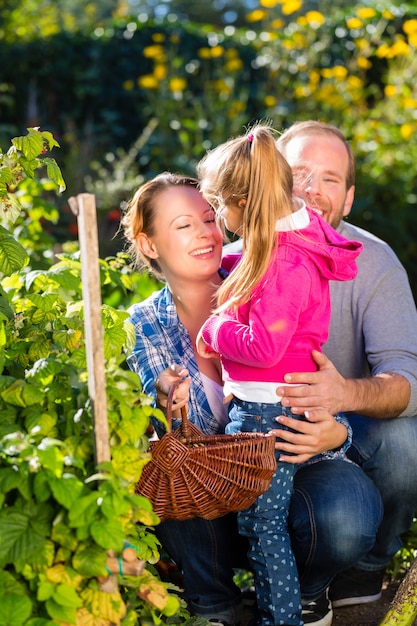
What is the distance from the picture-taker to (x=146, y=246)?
2.80 metres

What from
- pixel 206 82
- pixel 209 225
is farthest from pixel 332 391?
pixel 206 82

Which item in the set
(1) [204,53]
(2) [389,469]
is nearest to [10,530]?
(2) [389,469]

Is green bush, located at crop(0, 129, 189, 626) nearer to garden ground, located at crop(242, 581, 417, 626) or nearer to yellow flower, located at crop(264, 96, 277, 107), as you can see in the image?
garden ground, located at crop(242, 581, 417, 626)

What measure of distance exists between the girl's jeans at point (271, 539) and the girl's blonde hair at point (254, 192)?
316mm

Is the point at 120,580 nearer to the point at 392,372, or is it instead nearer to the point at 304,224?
the point at 304,224

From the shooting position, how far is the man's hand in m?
2.36

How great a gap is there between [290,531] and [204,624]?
0.42m

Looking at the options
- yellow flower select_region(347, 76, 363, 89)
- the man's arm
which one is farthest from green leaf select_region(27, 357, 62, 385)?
yellow flower select_region(347, 76, 363, 89)

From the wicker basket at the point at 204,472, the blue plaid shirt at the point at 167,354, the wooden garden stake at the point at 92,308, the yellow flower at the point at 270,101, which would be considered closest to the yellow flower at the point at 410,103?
the yellow flower at the point at 270,101

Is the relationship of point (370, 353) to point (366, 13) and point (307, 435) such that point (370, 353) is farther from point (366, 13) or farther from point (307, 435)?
point (366, 13)

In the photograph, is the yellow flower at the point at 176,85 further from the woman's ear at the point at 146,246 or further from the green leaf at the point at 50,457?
the green leaf at the point at 50,457

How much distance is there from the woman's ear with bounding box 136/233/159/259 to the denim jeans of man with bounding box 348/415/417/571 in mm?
870

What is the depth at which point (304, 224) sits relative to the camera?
2.32 m

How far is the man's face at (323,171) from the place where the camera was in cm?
288
